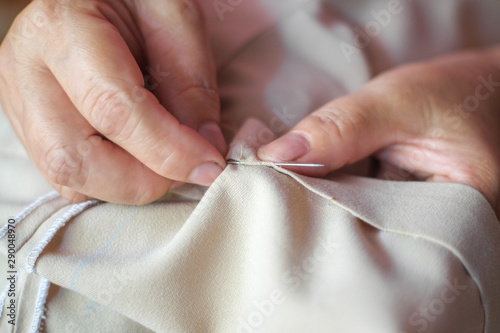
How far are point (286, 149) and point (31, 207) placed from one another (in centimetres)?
39

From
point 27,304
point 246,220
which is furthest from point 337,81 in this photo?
point 27,304

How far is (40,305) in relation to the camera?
623mm

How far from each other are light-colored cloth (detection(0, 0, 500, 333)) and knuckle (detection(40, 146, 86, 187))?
0.18 ft

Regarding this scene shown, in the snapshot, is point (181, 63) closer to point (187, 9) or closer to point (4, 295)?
Answer: point (187, 9)

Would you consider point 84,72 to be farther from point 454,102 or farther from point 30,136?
point 454,102

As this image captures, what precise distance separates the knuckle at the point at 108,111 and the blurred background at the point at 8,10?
61 centimetres
